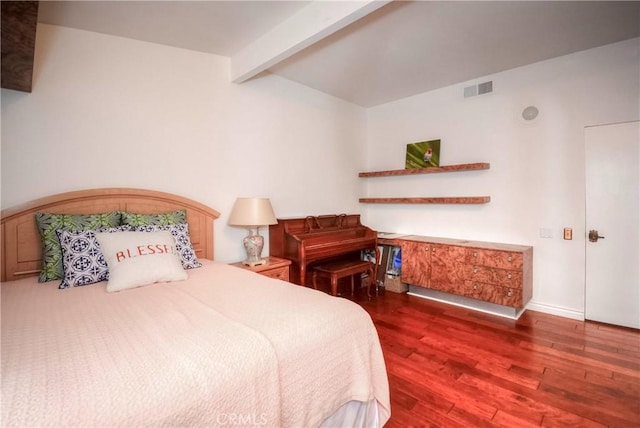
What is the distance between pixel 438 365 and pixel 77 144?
3.19 metres

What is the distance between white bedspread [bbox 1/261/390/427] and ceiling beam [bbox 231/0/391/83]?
5.92 feet

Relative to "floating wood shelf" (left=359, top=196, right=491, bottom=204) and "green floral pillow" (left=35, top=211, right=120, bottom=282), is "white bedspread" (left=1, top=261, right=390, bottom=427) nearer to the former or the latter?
"green floral pillow" (left=35, top=211, right=120, bottom=282)

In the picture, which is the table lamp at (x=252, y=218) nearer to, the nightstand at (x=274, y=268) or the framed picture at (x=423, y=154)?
the nightstand at (x=274, y=268)

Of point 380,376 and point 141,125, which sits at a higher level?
point 141,125

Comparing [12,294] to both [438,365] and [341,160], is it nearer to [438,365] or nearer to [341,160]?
[438,365]

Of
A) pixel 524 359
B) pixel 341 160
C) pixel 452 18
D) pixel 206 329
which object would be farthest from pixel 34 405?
pixel 341 160

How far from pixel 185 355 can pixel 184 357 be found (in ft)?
0.04

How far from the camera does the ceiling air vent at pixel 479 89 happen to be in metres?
3.54

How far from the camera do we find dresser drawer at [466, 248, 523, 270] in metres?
3.02

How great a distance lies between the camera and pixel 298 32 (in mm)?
2326

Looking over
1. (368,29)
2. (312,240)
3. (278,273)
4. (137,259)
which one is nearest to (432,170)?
(312,240)

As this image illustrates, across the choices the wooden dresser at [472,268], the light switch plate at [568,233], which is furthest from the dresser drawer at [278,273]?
the light switch plate at [568,233]

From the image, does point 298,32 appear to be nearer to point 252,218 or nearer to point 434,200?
point 252,218

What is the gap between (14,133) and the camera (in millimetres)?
2061
